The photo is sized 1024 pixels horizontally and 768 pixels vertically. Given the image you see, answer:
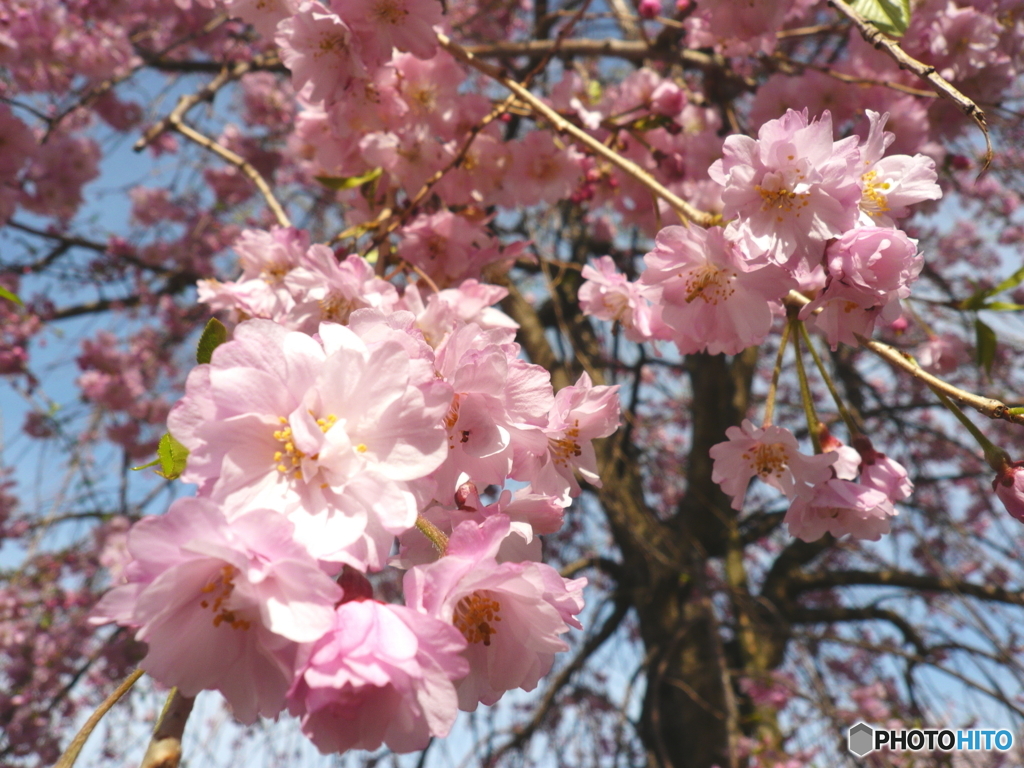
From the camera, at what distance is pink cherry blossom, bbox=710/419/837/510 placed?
118 cm

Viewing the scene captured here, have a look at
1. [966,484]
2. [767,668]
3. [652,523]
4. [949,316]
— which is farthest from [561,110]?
[966,484]

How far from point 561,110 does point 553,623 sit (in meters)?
1.72

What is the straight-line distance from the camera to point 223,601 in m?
0.66

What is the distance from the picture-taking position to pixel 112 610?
0.64 metres

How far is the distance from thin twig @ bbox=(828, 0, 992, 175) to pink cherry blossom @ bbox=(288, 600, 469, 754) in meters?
0.93

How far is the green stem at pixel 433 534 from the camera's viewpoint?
74 cm

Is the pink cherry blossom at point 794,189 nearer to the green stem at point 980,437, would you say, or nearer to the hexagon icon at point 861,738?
the green stem at point 980,437

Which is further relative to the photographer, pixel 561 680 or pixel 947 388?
pixel 561 680

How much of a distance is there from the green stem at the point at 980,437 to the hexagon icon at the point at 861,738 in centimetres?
207

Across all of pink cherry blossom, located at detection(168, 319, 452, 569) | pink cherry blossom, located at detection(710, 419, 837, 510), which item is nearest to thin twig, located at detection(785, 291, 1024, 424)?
pink cherry blossom, located at detection(710, 419, 837, 510)

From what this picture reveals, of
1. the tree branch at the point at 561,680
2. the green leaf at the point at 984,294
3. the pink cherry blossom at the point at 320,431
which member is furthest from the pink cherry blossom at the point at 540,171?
Result: the tree branch at the point at 561,680

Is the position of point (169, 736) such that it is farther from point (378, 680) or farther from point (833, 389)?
point (833, 389)

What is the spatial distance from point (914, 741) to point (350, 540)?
11.0ft

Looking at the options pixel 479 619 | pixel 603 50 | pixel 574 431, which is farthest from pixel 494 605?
pixel 603 50
